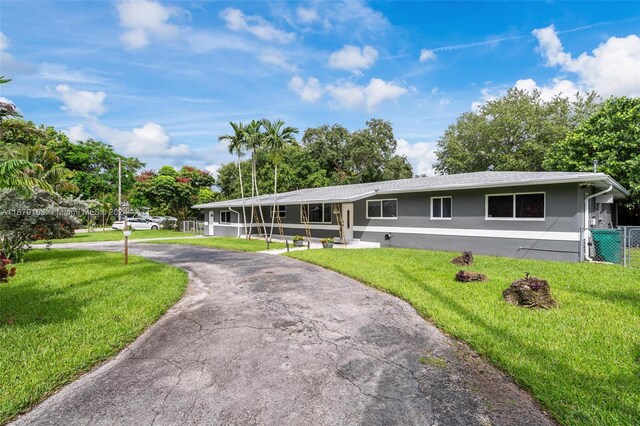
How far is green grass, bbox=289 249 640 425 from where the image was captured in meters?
2.91

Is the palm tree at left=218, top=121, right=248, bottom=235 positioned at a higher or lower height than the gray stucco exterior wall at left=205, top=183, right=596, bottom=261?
higher

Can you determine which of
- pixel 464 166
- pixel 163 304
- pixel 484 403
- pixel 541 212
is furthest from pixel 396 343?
pixel 464 166

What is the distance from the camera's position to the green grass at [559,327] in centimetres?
291

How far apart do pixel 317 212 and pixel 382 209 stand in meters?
4.52

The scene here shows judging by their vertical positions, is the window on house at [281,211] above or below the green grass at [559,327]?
above

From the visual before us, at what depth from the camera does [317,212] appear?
19172mm

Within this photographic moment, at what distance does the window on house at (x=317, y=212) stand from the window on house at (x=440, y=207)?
6196 millimetres

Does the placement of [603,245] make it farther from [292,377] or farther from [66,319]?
[66,319]

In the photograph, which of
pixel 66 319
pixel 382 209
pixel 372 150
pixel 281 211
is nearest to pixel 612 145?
pixel 382 209

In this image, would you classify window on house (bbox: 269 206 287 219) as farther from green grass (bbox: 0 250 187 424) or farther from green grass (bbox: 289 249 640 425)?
green grass (bbox: 289 249 640 425)

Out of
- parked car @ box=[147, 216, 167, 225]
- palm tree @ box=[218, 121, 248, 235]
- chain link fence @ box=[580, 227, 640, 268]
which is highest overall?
palm tree @ box=[218, 121, 248, 235]

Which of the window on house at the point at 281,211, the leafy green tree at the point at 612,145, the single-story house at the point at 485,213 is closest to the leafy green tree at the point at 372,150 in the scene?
the window on house at the point at 281,211

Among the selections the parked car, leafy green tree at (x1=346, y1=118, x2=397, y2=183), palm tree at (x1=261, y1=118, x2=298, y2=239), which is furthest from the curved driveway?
the parked car

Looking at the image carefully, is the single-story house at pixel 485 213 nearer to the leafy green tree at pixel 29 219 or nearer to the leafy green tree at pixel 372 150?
the leafy green tree at pixel 29 219
